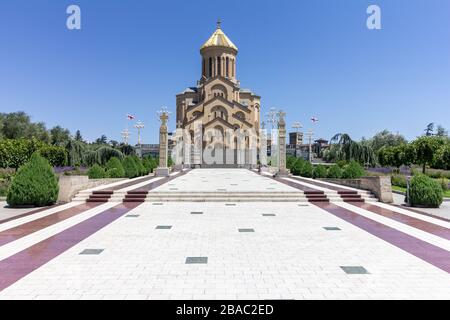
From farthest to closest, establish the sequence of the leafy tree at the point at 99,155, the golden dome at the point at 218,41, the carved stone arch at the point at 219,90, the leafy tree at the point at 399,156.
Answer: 1. the golden dome at the point at 218,41
2. the carved stone arch at the point at 219,90
3. the leafy tree at the point at 99,155
4. the leafy tree at the point at 399,156

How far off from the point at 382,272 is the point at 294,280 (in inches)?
53.3

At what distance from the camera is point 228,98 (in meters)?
58.3

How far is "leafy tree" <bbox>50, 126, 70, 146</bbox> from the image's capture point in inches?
2464

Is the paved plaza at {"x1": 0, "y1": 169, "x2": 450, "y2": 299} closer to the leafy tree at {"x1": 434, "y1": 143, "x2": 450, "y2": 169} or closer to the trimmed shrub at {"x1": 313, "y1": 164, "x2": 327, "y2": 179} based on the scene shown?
the trimmed shrub at {"x1": 313, "y1": 164, "x2": 327, "y2": 179}

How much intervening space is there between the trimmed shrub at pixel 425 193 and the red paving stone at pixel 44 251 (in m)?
9.90

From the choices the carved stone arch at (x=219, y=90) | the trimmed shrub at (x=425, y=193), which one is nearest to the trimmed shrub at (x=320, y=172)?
the trimmed shrub at (x=425, y=193)

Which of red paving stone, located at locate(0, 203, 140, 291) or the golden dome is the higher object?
the golden dome

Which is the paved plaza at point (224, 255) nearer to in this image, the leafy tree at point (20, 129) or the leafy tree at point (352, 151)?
the leafy tree at point (352, 151)

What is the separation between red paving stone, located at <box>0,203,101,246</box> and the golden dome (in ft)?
171

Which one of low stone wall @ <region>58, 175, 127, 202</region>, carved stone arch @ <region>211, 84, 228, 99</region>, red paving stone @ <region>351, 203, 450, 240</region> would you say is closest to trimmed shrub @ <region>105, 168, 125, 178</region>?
low stone wall @ <region>58, 175, 127, 202</region>

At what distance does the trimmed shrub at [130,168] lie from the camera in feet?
78.5

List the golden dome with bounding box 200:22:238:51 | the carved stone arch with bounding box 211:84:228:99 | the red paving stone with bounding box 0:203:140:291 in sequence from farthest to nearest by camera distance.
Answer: the golden dome with bounding box 200:22:238:51 < the carved stone arch with bounding box 211:84:228:99 < the red paving stone with bounding box 0:203:140:291
